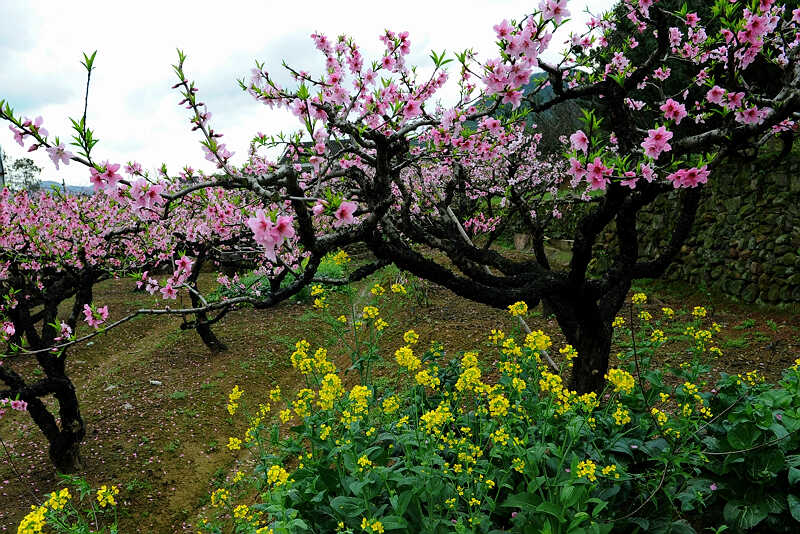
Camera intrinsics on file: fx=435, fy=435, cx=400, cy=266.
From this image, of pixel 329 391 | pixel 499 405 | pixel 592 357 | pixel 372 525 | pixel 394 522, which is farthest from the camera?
pixel 592 357

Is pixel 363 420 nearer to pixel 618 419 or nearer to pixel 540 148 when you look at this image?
pixel 618 419

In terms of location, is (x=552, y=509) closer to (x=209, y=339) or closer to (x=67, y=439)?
(x=67, y=439)

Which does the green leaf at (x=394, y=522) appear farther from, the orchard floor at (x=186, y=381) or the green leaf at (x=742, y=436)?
the orchard floor at (x=186, y=381)

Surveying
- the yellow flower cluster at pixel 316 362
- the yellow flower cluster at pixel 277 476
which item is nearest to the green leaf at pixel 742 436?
the yellow flower cluster at pixel 316 362

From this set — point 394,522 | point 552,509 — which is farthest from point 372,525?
point 552,509

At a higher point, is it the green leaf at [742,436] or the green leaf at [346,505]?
the green leaf at [346,505]

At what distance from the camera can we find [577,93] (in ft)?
12.0

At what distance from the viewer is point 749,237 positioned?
8281 mm

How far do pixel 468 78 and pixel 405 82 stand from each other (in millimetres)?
Answer: 911

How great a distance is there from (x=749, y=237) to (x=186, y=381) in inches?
436

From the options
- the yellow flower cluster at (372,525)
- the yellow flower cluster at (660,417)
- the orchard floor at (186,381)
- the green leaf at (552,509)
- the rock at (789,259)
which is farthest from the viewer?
the rock at (789,259)

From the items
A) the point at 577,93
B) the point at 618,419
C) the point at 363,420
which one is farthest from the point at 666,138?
the point at 363,420

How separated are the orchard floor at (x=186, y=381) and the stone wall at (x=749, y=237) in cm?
41

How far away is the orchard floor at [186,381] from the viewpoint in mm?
5367
